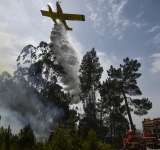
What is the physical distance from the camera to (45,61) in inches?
1481

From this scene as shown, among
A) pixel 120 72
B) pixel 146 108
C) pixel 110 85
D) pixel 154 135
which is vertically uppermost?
pixel 120 72

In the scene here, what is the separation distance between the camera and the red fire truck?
1532cm

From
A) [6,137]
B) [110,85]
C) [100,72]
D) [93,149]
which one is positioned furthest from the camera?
[100,72]

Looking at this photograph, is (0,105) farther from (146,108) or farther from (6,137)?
(146,108)

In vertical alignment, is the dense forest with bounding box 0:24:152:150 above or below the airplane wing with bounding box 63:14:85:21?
below

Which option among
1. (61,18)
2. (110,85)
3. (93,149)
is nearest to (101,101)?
(110,85)

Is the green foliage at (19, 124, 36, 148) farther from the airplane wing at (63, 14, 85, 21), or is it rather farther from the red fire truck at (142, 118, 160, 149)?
the airplane wing at (63, 14, 85, 21)

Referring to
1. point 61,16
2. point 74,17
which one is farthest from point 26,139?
point 74,17

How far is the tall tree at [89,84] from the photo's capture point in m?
34.5

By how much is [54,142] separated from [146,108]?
85.4 feet

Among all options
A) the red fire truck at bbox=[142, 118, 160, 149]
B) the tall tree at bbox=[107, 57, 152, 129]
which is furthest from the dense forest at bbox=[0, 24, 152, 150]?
the red fire truck at bbox=[142, 118, 160, 149]

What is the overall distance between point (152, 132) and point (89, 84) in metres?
19.9

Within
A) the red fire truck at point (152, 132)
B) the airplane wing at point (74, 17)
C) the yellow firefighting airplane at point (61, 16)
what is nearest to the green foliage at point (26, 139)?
the red fire truck at point (152, 132)

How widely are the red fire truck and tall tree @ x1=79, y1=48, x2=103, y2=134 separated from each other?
1746cm
